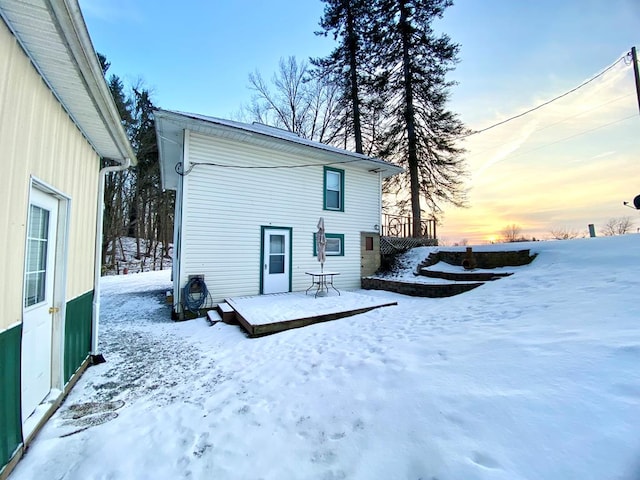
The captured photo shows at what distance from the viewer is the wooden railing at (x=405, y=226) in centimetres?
1377

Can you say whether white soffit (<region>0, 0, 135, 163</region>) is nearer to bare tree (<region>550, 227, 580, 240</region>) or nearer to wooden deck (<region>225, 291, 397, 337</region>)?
wooden deck (<region>225, 291, 397, 337</region>)

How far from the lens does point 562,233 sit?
16188mm

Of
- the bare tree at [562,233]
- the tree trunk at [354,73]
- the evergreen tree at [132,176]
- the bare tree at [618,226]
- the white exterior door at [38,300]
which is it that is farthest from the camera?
the bare tree at [618,226]

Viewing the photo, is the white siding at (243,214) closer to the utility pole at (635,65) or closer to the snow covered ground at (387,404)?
the snow covered ground at (387,404)

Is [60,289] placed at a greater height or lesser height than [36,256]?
lesser

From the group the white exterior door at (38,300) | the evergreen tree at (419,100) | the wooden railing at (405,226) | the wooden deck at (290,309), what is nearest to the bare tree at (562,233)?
the evergreen tree at (419,100)

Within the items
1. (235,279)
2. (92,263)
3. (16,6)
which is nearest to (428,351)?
(16,6)

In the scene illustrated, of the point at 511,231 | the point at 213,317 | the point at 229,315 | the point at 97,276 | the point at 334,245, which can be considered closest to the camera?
the point at 97,276

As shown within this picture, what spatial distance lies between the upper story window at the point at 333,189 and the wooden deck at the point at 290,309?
338cm

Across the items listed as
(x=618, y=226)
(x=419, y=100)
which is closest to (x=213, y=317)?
(x=419, y=100)

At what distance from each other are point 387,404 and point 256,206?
6.69 meters

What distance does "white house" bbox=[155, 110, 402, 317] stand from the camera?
7.15m

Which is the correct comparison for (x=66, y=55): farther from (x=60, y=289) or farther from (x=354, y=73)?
(x=354, y=73)

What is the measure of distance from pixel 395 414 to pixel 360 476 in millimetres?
603
